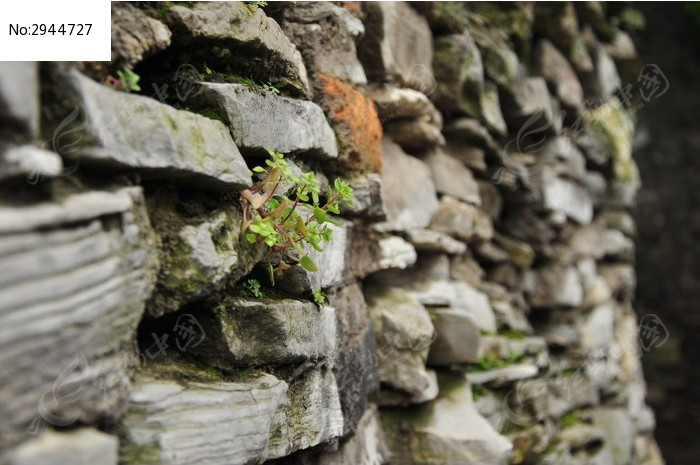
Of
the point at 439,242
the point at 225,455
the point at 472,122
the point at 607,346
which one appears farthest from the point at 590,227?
the point at 225,455

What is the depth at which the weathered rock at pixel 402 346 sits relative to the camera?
2799 mm

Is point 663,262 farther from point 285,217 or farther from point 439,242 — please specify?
point 285,217

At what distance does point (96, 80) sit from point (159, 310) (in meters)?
0.48

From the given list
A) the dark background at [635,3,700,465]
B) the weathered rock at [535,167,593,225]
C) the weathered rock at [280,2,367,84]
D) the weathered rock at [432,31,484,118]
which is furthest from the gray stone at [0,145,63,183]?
the dark background at [635,3,700,465]

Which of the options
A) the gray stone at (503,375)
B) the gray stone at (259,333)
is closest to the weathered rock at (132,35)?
the gray stone at (259,333)

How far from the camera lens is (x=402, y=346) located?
281cm

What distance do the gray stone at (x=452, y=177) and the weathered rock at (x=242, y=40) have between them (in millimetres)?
1210

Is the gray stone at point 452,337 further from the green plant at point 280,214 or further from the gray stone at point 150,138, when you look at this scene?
the gray stone at point 150,138

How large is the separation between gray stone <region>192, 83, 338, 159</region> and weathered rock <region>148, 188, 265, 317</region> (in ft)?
0.75

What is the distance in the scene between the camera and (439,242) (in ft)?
10.5

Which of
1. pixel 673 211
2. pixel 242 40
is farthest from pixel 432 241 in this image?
pixel 673 211

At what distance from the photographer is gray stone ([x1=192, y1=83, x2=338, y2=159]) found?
190cm

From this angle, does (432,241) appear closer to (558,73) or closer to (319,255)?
(319,255)

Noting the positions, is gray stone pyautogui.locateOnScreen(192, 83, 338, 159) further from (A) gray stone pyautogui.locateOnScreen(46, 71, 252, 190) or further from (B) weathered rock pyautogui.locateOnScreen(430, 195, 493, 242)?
(B) weathered rock pyautogui.locateOnScreen(430, 195, 493, 242)
